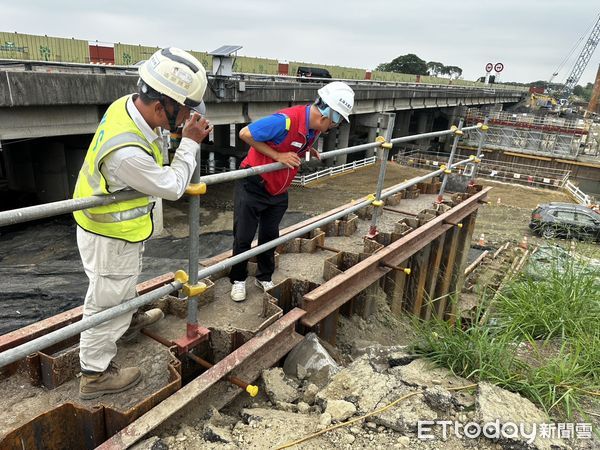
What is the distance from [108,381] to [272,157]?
1.83 meters

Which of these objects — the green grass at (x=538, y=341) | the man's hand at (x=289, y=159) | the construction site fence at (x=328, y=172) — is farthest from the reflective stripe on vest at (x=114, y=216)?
the construction site fence at (x=328, y=172)

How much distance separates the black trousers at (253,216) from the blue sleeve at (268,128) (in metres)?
0.41

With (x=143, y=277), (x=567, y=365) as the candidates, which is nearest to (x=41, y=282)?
(x=143, y=277)

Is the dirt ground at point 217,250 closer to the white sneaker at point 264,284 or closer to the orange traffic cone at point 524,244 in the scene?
the white sneaker at point 264,284

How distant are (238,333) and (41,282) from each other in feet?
16.2

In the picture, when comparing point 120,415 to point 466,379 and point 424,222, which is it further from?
point 424,222

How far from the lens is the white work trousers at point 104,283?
7.57 ft

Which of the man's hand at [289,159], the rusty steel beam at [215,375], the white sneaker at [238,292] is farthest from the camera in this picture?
the white sneaker at [238,292]

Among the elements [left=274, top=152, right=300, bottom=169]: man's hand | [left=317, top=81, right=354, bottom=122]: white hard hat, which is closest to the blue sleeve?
[left=274, top=152, right=300, bottom=169]: man's hand

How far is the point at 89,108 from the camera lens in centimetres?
1209

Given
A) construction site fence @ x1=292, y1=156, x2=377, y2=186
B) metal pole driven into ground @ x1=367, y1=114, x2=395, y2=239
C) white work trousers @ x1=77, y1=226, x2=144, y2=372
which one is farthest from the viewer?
construction site fence @ x1=292, y1=156, x2=377, y2=186

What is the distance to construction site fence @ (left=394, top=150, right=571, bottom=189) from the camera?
97.7 ft

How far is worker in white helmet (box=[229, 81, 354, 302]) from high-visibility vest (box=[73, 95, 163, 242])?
3.60 ft

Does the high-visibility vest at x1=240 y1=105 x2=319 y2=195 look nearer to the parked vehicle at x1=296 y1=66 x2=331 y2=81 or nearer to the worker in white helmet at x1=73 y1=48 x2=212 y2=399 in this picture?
the worker in white helmet at x1=73 y1=48 x2=212 y2=399
